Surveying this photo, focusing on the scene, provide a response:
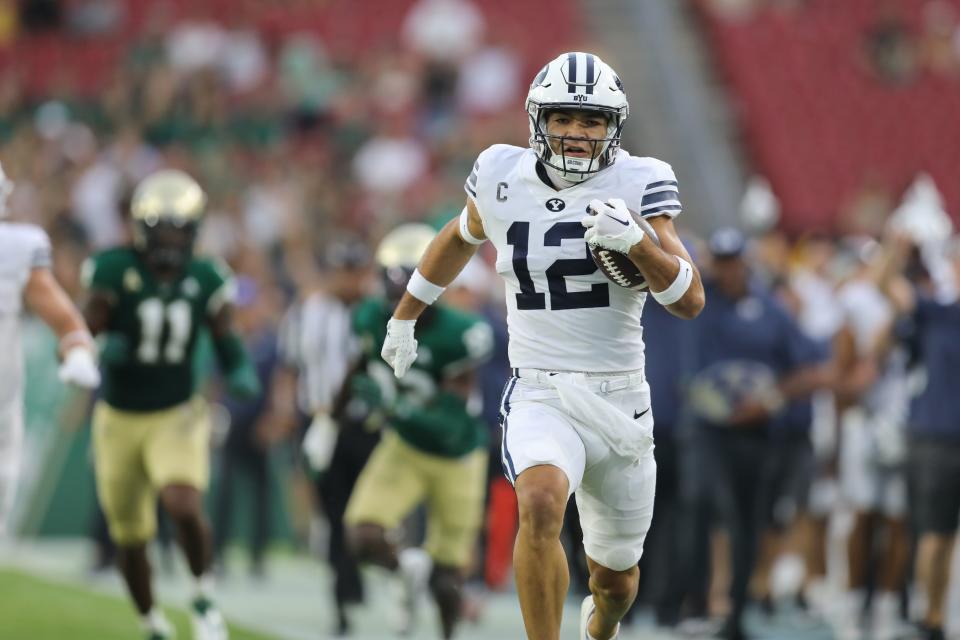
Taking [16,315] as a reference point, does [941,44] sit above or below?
above

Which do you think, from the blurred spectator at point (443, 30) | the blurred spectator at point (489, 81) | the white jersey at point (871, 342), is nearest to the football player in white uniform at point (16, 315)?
the white jersey at point (871, 342)

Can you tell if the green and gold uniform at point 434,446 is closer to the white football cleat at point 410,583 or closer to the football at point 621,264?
the white football cleat at point 410,583

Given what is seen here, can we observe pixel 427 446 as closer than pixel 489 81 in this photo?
Yes

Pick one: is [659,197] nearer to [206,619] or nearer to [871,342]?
[206,619]

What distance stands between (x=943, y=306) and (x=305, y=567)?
5687 mm

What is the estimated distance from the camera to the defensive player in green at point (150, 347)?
24.2ft

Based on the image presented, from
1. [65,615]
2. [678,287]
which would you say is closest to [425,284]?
[678,287]

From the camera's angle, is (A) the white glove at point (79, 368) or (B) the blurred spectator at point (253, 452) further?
(B) the blurred spectator at point (253, 452)

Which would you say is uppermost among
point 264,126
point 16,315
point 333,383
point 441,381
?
point 264,126

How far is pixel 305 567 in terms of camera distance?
1227 centimetres

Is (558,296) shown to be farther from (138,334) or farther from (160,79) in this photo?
(160,79)

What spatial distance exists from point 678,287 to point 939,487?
11.0ft

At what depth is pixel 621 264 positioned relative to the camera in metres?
5.15

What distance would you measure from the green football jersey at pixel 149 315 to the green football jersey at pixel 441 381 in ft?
3.06
